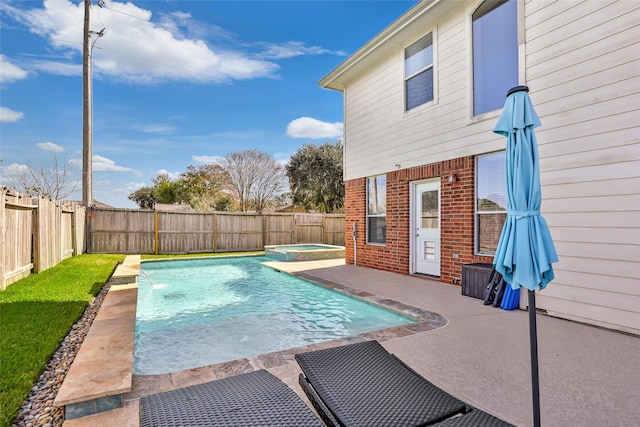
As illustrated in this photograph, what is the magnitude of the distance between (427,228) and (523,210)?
16.7 feet

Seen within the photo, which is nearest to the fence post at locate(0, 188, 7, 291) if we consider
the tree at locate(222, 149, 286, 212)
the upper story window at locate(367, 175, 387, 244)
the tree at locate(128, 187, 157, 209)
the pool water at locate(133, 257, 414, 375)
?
the pool water at locate(133, 257, 414, 375)

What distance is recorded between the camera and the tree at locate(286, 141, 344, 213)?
67.8 ft

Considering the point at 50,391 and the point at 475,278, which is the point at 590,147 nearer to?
the point at 475,278

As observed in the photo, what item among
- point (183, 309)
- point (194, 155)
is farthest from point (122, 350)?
point (194, 155)

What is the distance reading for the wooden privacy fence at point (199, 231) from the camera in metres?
12.3

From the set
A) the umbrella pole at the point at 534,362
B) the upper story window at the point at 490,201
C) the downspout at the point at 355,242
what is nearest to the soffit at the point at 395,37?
the upper story window at the point at 490,201

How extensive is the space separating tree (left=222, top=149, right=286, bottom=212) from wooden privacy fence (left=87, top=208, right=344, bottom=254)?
37.6 feet

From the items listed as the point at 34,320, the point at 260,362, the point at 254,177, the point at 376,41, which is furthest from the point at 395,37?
the point at 254,177

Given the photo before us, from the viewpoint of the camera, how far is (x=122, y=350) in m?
2.80

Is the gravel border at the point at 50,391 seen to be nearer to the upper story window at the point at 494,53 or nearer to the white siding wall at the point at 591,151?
the white siding wall at the point at 591,151

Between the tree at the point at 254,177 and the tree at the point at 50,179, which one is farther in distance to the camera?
the tree at the point at 254,177

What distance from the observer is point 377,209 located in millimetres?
8508

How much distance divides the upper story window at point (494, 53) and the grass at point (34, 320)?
6.68 meters

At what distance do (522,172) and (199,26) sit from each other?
14933 millimetres
